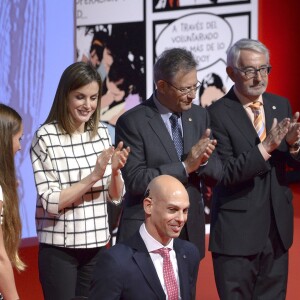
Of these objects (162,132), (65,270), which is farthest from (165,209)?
(162,132)

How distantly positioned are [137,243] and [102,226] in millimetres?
879

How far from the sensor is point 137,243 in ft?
11.2

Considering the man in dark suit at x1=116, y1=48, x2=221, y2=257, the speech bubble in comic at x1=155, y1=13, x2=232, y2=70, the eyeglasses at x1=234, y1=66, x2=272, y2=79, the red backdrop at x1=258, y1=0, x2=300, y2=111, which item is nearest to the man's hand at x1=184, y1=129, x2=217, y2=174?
the man in dark suit at x1=116, y1=48, x2=221, y2=257

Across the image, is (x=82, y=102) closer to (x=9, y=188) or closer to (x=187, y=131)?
(x=187, y=131)

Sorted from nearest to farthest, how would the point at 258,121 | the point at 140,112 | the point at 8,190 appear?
the point at 8,190 < the point at 140,112 < the point at 258,121

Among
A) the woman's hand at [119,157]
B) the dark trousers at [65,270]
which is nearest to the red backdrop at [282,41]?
the woman's hand at [119,157]

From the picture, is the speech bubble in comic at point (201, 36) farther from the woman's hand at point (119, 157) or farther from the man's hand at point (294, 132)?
the woman's hand at point (119, 157)

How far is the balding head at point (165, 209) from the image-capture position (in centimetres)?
339

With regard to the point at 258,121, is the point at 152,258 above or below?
below

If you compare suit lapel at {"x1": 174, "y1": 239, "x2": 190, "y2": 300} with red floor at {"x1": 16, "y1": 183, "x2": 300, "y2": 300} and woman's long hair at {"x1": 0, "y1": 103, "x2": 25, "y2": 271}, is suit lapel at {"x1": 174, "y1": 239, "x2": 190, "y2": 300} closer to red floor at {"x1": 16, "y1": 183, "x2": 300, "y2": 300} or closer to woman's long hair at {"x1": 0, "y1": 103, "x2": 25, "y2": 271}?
woman's long hair at {"x1": 0, "y1": 103, "x2": 25, "y2": 271}

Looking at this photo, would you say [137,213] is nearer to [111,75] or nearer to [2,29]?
[2,29]

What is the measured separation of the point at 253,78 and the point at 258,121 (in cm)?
25

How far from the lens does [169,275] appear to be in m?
3.40

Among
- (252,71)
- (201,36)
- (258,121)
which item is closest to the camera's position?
(252,71)
